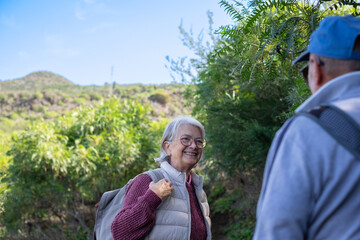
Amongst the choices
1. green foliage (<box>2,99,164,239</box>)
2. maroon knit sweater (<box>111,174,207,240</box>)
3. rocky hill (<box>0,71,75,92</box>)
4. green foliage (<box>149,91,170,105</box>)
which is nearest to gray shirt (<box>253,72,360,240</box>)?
maroon knit sweater (<box>111,174,207,240</box>)

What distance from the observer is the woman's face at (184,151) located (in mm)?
2447

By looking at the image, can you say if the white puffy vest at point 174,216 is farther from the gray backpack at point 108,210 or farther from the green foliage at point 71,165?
the green foliage at point 71,165

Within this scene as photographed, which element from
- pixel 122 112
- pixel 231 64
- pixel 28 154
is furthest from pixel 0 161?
pixel 231 64

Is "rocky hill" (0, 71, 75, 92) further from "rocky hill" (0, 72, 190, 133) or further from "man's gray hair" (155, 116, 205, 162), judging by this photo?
"man's gray hair" (155, 116, 205, 162)

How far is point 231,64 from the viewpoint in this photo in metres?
4.98

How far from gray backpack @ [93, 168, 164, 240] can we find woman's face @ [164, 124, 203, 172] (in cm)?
18

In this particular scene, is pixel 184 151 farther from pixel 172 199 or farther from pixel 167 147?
pixel 172 199

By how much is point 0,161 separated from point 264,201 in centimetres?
679

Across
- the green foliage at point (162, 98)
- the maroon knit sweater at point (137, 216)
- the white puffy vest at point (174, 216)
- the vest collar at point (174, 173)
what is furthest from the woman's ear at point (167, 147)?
the green foliage at point (162, 98)

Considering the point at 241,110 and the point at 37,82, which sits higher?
the point at 37,82

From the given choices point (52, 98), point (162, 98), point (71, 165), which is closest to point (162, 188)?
point (71, 165)

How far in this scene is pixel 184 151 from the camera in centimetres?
247

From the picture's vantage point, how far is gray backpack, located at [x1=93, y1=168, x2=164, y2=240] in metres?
2.21

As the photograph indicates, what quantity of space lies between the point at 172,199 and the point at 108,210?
0.46 m
